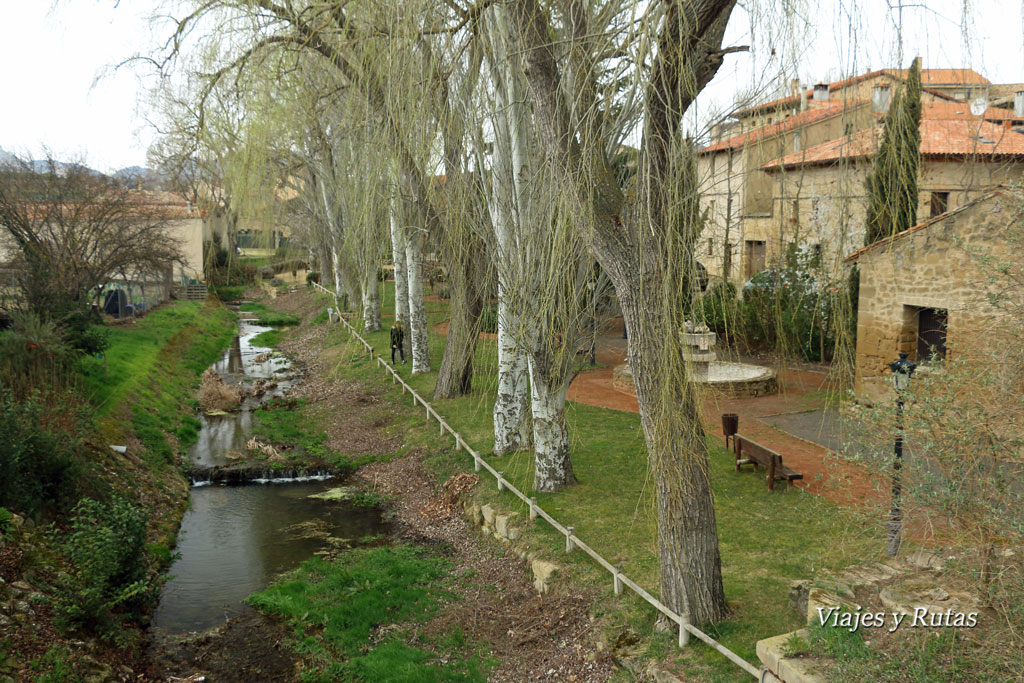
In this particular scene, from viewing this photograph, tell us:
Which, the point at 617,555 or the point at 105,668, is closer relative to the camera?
the point at 105,668

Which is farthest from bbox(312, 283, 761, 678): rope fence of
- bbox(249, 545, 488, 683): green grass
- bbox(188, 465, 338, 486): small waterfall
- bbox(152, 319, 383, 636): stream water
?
bbox(188, 465, 338, 486): small waterfall

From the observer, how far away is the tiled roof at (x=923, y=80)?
3.56 m

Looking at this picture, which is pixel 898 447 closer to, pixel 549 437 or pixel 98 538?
pixel 549 437

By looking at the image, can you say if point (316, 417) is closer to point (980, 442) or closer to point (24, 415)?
point (24, 415)

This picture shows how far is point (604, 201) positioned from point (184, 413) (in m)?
15.8

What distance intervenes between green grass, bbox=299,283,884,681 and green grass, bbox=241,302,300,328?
22.5m

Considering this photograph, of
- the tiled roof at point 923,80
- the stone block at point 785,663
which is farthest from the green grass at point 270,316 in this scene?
the tiled roof at point 923,80

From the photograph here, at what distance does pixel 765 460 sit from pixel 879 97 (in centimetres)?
726

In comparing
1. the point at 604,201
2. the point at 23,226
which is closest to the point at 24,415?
the point at 604,201

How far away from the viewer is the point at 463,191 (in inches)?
214

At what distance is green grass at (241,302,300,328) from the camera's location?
117 ft

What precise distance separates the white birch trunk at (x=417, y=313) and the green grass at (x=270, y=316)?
17.8 metres

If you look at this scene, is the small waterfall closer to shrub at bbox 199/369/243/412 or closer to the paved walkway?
the paved walkway

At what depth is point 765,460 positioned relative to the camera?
1041cm
